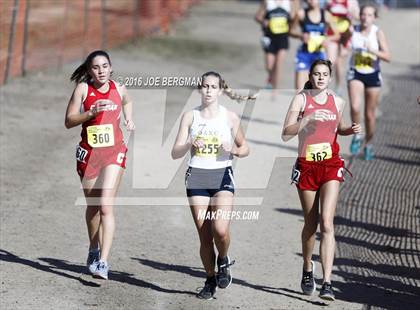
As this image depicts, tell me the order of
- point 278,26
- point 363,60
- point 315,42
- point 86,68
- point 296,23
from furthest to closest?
point 278,26
point 296,23
point 315,42
point 363,60
point 86,68

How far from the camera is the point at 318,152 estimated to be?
9.33 meters

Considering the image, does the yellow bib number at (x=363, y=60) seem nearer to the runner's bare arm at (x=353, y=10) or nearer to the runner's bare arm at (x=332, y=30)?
the runner's bare arm at (x=332, y=30)

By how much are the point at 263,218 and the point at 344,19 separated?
6891mm

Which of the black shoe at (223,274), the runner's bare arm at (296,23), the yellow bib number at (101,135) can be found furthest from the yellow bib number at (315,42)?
the black shoe at (223,274)

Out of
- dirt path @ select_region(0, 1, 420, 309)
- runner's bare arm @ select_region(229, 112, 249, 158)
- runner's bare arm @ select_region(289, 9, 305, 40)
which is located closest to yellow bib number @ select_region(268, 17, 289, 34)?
runner's bare arm @ select_region(289, 9, 305, 40)

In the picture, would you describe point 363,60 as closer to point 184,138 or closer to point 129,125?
point 129,125

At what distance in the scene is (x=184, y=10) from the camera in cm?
3319

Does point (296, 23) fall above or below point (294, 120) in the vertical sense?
above

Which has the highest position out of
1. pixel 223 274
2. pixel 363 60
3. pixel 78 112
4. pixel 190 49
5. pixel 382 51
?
pixel 382 51

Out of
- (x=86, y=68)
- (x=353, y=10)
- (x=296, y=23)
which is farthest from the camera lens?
(x=296, y=23)

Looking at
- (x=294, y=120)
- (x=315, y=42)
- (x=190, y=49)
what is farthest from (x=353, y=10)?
(x=294, y=120)

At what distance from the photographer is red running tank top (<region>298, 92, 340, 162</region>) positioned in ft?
30.6

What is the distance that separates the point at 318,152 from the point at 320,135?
0.49ft

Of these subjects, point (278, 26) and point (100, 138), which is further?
point (278, 26)
